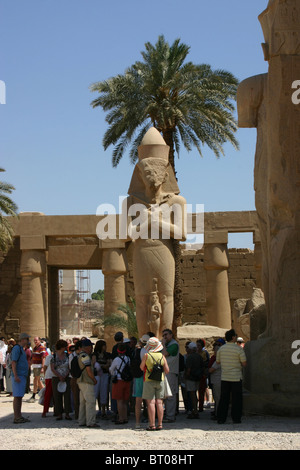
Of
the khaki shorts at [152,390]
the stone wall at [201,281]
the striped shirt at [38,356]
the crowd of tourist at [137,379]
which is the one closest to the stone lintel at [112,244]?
the stone wall at [201,281]

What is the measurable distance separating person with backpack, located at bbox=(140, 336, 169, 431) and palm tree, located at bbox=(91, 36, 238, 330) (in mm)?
10667

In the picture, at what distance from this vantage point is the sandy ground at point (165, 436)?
7184 millimetres

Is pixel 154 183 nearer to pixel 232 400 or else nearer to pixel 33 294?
pixel 232 400

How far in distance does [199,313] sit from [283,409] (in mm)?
19912

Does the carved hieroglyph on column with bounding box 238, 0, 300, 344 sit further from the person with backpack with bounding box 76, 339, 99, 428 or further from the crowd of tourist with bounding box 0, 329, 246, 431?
the person with backpack with bounding box 76, 339, 99, 428

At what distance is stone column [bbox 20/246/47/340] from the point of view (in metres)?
21.6

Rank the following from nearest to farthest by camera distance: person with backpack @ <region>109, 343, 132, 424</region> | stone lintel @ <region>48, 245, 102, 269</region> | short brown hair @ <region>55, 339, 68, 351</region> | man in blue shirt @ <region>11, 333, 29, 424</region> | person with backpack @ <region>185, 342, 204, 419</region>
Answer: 1. person with backpack @ <region>109, 343, 132, 424</region>
2. man in blue shirt @ <region>11, 333, 29, 424</region>
3. person with backpack @ <region>185, 342, 204, 419</region>
4. short brown hair @ <region>55, 339, 68, 351</region>
5. stone lintel @ <region>48, 245, 102, 269</region>

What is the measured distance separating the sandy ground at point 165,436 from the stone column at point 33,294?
39.4ft

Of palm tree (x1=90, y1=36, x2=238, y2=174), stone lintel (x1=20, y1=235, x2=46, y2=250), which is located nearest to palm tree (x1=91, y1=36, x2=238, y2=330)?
palm tree (x1=90, y1=36, x2=238, y2=174)

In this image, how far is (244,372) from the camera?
30.9 ft

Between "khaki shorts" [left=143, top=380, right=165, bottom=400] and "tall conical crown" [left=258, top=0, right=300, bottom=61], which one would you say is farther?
"tall conical crown" [left=258, top=0, right=300, bottom=61]

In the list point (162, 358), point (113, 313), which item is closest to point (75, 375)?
point (162, 358)
